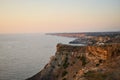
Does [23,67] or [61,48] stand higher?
[61,48]

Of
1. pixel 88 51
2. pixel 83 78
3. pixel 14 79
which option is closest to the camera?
pixel 83 78

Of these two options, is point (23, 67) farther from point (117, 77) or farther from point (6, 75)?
point (117, 77)

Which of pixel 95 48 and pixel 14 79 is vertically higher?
pixel 95 48

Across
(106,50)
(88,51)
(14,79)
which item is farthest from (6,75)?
(106,50)

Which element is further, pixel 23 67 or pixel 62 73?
pixel 23 67

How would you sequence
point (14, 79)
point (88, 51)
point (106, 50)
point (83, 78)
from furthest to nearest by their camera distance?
point (14, 79), point (88, 51), point (106, 50), point (83, 78)

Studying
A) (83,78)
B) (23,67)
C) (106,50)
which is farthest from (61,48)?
(83,78)

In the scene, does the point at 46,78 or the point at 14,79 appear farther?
the point at 14,79

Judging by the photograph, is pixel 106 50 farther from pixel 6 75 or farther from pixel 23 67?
pixel 23 67

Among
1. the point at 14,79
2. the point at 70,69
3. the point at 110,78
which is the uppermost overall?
the point at 110,78
